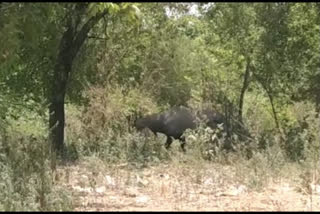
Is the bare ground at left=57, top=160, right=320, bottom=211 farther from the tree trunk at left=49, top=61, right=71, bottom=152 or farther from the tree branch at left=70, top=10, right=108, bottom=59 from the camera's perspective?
the tree branch at left=70, top=10, right=108, bottom=59

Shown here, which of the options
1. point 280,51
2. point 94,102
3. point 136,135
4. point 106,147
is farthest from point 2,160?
point 280,51

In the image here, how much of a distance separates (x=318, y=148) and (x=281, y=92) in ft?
18.6

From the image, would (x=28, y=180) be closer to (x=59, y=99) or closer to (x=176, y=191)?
(x=176, y=191)

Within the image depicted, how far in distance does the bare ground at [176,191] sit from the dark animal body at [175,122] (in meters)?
3.80

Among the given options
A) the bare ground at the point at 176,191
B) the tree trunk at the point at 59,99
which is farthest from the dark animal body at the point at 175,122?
the bare ground at the point at 176,191

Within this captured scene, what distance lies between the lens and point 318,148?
9.05 metres

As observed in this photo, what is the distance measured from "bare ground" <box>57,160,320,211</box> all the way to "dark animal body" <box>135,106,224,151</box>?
3802 millimetres

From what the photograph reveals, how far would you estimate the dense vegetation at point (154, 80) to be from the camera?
34.5 ft

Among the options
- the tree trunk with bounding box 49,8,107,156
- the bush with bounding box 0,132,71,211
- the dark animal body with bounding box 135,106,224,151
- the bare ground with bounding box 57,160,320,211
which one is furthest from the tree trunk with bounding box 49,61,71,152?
the bush with bounding box 0,132,71,211

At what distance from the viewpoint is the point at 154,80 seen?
1758 centimetres

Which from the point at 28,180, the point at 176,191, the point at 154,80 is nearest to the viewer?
the point at 28,180

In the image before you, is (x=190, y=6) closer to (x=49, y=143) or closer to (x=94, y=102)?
(x=94, y=102)

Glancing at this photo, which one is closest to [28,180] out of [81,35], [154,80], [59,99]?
[59,99]

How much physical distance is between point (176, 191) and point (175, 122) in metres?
5.99
